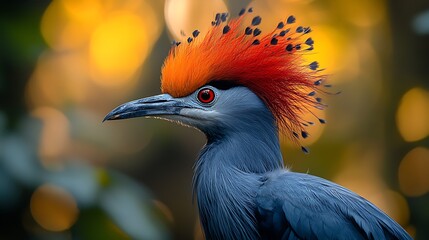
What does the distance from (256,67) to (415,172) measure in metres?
2.08

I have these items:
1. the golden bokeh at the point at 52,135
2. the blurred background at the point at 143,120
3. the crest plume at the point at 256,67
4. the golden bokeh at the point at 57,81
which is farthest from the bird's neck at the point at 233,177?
the golden bokeh at the point at 57,81

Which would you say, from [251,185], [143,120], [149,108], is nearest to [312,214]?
[251,185]

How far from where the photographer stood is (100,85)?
6.11 meters

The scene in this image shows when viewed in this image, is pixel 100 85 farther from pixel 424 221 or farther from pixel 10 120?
pixel 424 221

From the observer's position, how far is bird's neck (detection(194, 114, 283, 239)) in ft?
8.23

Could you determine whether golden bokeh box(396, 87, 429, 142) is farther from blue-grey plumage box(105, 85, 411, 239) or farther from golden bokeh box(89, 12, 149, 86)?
golden bokeh box(89, 12, 149, 86)

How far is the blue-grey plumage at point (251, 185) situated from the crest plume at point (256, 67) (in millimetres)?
53

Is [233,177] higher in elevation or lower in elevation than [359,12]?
lower

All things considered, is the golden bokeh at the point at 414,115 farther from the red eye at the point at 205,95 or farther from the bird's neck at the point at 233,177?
the red eye at the point at 205,95

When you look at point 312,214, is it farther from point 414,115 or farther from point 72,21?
point 72,21

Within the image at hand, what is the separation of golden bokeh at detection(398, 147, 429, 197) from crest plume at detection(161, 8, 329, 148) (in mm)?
1867

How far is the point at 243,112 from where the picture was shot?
2664 millimetres

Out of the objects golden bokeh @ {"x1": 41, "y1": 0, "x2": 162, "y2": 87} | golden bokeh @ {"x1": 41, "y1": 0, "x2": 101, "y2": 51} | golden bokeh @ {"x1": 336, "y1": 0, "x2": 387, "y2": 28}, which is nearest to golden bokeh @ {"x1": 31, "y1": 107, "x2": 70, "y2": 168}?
golden bokeh @ {"x1": 41, "y1": 0, "x2": 101, "y2": 51}

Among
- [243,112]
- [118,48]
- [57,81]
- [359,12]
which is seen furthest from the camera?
[118,48]
